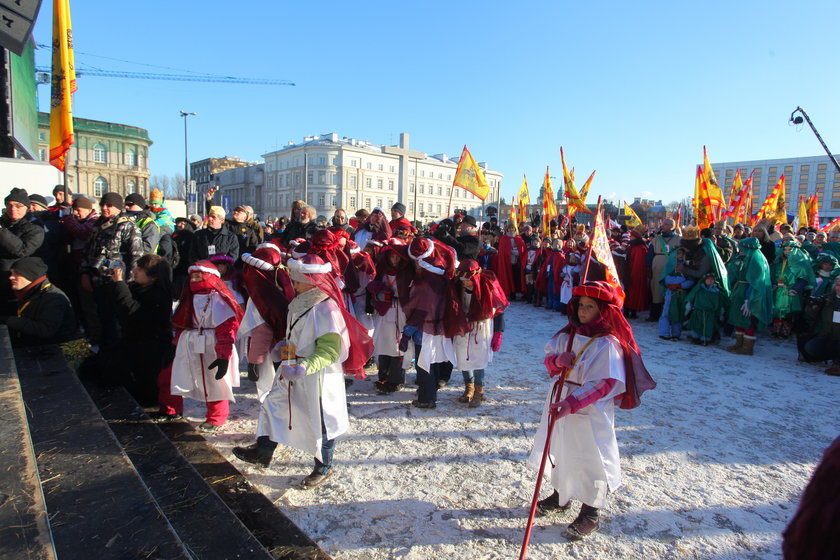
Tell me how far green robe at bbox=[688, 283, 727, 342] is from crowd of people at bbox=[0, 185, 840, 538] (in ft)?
0.07

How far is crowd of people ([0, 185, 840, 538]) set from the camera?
3145 mm

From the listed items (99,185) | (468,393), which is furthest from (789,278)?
(99,185)

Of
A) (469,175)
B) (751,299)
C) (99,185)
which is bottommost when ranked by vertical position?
(751,299)

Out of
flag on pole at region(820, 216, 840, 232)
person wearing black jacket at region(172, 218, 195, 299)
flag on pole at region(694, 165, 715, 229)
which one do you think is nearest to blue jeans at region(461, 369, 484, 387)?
person wearing black jacket at region(172, 218, 195, 299)

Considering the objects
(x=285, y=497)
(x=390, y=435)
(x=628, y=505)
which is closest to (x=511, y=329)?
(x=390, y=435)

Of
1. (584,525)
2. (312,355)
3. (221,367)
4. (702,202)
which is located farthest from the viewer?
(702,202)

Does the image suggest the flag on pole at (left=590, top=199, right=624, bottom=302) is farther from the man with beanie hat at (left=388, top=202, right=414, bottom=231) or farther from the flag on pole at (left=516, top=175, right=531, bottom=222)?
the flag on pole at (left=516, top=175, right=531, bottom=222)

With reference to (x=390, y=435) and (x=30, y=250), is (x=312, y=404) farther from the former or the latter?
(x=30, y=250)

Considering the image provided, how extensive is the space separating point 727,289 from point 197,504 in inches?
332

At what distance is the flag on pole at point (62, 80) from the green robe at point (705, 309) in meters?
10.2

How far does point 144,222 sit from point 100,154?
213 ft

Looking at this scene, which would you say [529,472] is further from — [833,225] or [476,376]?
[833,225]

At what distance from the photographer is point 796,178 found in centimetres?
7981

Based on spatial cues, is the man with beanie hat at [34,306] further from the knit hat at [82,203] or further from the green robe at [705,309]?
the green robe at [705,309]
